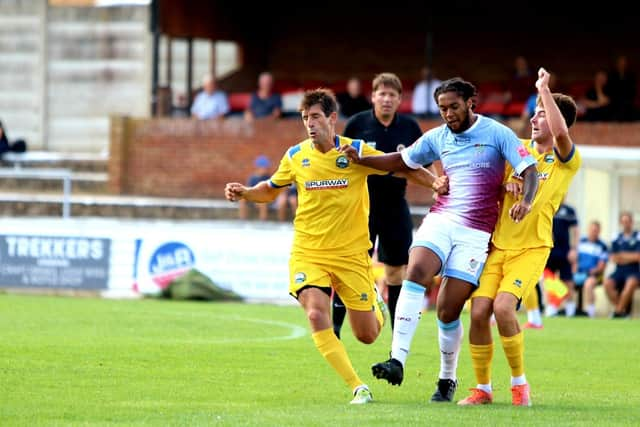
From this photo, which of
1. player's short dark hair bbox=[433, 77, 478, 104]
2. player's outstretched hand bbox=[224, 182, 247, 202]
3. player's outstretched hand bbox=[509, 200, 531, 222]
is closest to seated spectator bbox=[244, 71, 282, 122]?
player's outstretched hand bbox=[224, 182, 247, 202]

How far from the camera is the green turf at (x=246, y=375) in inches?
338

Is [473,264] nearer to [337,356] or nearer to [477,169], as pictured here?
[477,169]

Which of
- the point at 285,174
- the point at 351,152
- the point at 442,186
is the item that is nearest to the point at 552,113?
the point at 442,186

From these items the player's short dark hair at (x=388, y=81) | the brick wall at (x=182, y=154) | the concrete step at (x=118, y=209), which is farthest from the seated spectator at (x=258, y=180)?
the player's short dark hair at (x=388, y=81)

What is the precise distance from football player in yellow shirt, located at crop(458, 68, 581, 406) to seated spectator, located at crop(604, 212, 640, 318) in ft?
37.2

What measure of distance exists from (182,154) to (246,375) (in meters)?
16.9

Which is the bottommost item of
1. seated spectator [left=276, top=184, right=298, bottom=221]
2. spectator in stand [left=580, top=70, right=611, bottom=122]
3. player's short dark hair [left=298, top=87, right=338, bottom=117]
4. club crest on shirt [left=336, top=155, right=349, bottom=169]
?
seated spectator [left=276, top=184, right=298, bottom=221]

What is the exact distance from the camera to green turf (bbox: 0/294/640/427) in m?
8.59

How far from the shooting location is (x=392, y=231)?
510 inches

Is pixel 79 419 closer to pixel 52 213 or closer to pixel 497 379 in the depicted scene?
pixel 497 379

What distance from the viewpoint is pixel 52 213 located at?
25.4m

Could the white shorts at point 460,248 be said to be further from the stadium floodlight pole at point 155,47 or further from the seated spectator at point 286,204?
the stadium floodlight pole at point 155,47

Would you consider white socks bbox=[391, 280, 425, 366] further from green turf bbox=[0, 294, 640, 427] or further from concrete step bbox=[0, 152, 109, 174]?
concrete step bbox=[0, 152, 109, 174]

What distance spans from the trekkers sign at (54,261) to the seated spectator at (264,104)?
6423 millimetres
